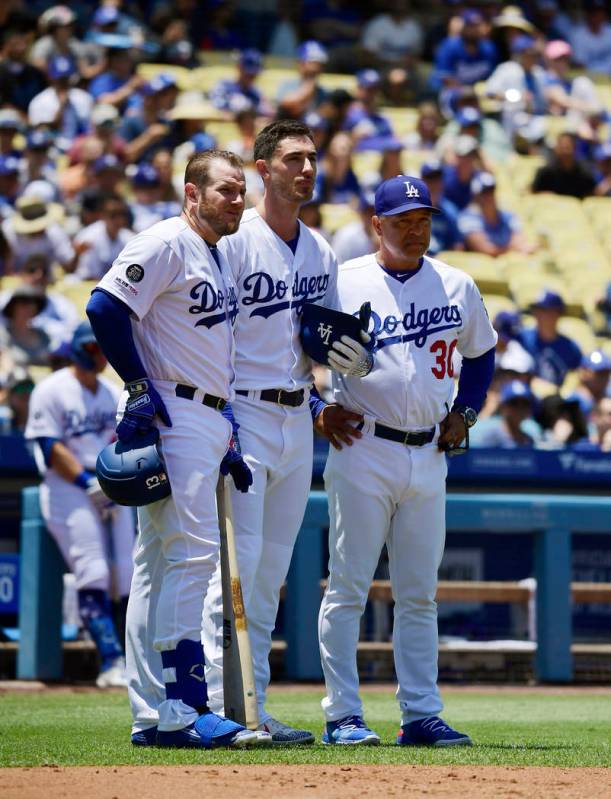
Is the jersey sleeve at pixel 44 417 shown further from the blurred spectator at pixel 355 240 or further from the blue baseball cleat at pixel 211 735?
the blurred spectator at pixel 355 240

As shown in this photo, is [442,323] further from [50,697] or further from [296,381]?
[50,697]

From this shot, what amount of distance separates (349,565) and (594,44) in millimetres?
13603

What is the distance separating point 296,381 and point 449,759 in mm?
1413

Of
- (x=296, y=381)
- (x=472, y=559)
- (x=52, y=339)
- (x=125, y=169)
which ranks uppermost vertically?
(x=125, y=169)

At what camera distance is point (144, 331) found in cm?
478

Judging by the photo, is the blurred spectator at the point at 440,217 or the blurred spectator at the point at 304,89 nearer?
the blurred spectator at the point at 440,217

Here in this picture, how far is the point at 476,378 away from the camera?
5621 mm

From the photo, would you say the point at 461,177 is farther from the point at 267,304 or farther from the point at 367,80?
the point at 267,304

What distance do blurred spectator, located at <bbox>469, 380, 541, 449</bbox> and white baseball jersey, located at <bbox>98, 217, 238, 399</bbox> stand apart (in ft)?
15.6

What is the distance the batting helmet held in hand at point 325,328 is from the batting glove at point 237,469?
483 mm

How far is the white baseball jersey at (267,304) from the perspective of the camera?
507 cm

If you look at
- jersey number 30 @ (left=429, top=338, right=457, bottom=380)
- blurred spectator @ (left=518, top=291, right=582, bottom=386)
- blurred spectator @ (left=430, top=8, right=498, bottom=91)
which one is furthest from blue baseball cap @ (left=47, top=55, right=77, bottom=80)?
jersey number 30 @ (left=429, top=338, right=457, bottom=380)

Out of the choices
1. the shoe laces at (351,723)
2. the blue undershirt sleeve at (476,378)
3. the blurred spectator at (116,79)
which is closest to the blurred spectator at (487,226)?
the blurred spectator at (116,79)

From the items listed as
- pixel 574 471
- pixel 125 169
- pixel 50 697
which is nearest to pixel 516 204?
pixel 125 169
